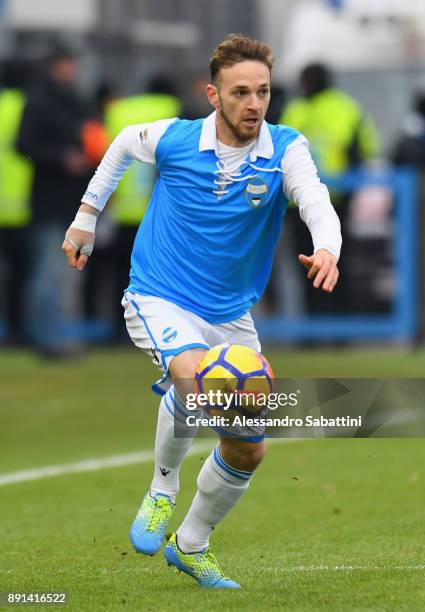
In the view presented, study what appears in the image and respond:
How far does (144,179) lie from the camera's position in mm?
17328

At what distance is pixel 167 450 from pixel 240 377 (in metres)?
0.95

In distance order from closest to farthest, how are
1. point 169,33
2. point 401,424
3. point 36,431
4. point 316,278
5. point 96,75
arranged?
point 316,278, point 401,424, point 36,431, point 96,75, point 169,33

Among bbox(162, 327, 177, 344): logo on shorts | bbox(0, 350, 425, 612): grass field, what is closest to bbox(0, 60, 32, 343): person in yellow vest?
bbox(0, 350, 425, 612): grass field

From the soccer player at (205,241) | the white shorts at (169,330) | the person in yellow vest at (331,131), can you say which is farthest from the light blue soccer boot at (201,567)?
the person in yellow vest at (331,131)

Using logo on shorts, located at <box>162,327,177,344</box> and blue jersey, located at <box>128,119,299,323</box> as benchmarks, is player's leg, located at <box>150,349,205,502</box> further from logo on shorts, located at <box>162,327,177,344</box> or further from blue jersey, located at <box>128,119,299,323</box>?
blue jersey, located at <box>128,119,299,323</box>

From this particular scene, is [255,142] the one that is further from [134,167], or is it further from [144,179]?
[144,179]

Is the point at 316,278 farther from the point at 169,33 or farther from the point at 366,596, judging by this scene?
the point at 169,33

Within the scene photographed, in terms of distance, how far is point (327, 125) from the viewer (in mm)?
16969

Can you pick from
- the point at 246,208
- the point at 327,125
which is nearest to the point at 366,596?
the point at 246,208

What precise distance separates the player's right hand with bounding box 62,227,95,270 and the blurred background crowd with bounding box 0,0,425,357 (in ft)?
28.0

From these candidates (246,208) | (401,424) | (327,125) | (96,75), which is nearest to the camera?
(246,208)

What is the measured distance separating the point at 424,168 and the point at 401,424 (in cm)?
985

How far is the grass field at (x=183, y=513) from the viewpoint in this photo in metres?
6.80

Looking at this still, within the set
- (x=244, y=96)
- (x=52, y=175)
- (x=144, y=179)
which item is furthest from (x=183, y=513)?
(x=144, y=179)
